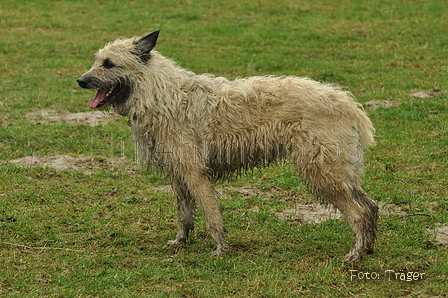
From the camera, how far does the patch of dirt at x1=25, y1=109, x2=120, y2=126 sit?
37.0 feet

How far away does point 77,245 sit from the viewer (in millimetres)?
6984

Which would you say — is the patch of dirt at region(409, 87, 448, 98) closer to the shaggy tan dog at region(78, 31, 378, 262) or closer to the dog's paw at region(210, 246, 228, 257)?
the shaggy tan dog at region(78, 31, 378, 262)

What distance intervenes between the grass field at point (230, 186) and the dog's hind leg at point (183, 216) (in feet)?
0.44

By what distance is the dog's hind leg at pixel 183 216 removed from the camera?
7141mm

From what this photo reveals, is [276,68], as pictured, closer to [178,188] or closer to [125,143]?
[125,143]

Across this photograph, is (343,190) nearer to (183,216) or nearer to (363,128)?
(363,128)

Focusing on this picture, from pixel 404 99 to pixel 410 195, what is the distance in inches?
158

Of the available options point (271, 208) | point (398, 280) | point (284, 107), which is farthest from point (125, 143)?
point (398, 280)

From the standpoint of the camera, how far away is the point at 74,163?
954cm

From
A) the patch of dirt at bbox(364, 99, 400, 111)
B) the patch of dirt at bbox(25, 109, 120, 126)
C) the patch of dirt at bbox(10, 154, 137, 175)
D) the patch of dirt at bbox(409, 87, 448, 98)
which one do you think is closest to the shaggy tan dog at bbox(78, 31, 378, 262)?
the patch of dirt at bbox(10, 154, 137, 175)

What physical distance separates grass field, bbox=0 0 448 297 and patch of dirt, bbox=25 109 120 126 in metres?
0.17

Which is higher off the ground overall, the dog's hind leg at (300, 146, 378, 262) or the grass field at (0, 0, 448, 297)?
the dog's hind leg at (300, 146, 378, 262)

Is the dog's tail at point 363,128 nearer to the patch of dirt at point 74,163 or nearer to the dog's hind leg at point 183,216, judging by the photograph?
the dog's hind leg at point 183,216

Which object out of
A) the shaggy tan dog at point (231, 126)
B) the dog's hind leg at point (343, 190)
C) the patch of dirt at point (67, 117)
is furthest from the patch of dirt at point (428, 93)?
the dog's hind leg at point (343, 190)
